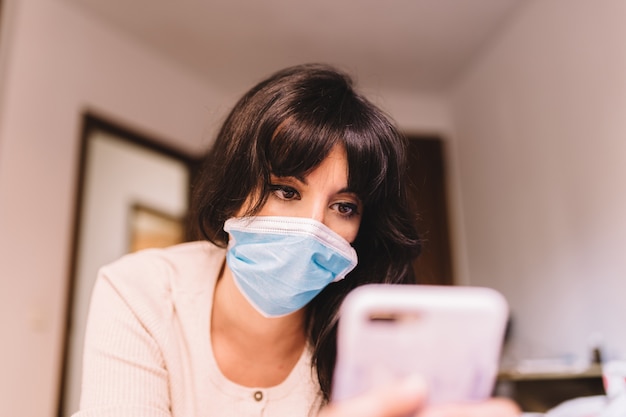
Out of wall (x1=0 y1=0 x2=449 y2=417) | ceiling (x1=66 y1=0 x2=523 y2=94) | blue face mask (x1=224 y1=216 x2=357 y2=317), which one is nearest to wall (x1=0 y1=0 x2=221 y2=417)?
wall (x1=0 y1=0 x2=449 y2=417)

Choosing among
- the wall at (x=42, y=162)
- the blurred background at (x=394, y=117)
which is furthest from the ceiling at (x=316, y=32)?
the wall at (x=42, y=162)

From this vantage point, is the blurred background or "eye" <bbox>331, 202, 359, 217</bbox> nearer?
"eye" <bbox>331, 202, 359, 217</bbox>

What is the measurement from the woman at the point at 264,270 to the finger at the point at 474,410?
1.25ft

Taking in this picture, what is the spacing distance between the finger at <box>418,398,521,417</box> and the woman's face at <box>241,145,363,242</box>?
39 cm

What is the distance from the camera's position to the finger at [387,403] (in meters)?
0.40

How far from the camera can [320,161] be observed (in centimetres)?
78

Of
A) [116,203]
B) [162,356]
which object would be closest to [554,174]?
[162,356]

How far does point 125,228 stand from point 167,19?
1.47 meters

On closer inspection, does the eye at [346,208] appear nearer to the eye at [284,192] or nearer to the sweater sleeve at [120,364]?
the eye at [284,192]

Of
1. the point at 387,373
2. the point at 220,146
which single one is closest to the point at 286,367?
the point at 220,146

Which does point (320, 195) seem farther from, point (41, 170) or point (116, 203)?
point (116, 203)

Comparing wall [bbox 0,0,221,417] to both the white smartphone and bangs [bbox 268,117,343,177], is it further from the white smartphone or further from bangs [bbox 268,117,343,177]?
the white smartphone

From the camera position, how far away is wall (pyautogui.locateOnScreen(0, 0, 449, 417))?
1.98 meters

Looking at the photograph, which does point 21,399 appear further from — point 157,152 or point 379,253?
point 379,253
